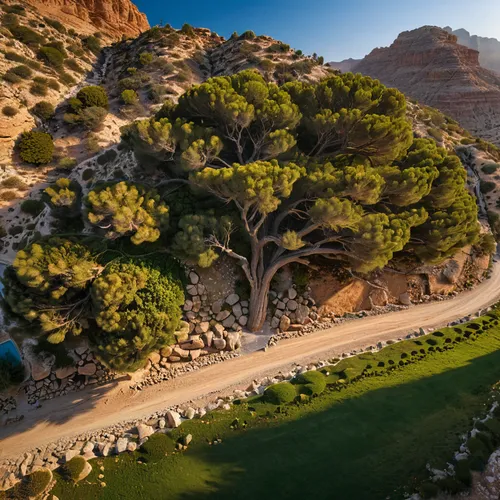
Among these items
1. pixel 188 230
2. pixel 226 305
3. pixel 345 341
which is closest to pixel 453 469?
pixel 345 341

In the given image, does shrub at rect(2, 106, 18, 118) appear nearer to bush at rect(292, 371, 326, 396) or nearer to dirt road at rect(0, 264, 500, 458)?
dirt road at rect(0, 264, 500, 458)

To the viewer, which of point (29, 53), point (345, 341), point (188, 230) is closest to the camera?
point (188, 230)

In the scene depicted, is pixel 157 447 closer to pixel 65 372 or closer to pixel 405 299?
pixel 65 372

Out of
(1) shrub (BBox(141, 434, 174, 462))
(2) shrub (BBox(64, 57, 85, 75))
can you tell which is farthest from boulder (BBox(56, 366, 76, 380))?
(2) shrub (BBox(64, 57, 85, 75))

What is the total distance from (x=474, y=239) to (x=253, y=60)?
41348 millimetres

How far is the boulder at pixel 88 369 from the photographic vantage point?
16.6 meters

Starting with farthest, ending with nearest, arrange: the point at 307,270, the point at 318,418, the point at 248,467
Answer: the point at 307,270
the point at 318,418
the point at 248,467

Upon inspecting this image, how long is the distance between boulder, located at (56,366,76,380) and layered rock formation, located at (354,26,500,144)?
83.3 m

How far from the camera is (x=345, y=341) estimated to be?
18.9 meters

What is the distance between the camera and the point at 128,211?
51.4 feet

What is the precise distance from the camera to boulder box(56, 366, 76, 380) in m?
16.4

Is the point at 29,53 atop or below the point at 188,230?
atop

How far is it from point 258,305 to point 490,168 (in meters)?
36.3

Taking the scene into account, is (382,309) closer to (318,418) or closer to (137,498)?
(318,418)
